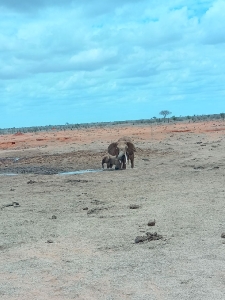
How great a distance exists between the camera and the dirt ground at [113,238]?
272 inches

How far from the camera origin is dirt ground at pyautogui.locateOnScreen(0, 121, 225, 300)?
6918 mm

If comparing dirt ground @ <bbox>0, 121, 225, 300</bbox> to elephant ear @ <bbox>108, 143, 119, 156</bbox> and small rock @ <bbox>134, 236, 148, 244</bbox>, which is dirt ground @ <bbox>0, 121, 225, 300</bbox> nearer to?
small rock @ <bbox>134, 236, 148, 244</bbox>

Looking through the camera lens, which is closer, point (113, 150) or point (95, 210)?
point (95, 210)

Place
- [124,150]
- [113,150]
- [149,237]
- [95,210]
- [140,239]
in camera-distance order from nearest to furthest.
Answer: [140,239]
[149,237]
[95,210]
[124,150]
[113,150]

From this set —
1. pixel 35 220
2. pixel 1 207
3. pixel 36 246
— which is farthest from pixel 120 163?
pixel 36 246

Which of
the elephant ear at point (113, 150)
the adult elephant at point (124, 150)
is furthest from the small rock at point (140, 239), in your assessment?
the elephant ear at point (113, 150)

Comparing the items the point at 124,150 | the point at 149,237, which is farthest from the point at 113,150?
the point at 149,237

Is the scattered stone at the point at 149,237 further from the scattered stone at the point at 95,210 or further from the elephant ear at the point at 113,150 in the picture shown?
the elephant ear at the point at 113,150

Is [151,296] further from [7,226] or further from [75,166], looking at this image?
[75,166]

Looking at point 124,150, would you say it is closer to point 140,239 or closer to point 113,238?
point 113,238

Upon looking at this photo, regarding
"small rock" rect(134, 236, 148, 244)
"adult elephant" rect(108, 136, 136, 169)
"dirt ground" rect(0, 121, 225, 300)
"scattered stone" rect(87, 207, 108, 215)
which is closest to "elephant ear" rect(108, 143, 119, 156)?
"adult elephant" rect(108, 136, 136, 169)

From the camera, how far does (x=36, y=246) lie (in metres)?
9.24

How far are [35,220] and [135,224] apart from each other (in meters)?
2.33

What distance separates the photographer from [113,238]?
9430mm
